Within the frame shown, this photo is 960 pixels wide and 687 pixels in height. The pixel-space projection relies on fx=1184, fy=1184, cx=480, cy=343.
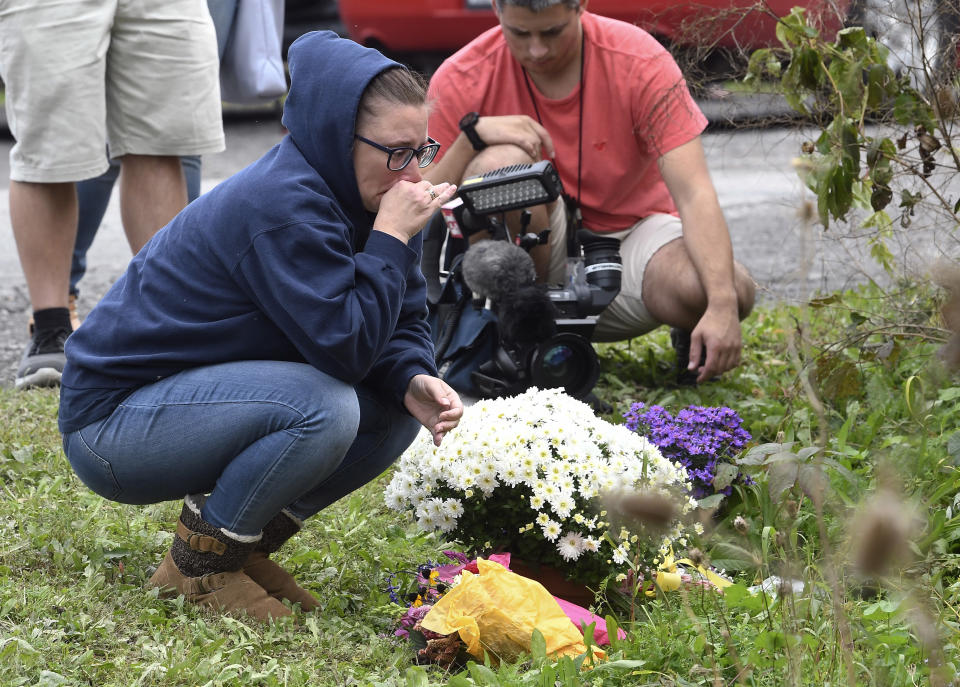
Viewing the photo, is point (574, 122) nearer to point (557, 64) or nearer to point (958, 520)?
point (557, 64)

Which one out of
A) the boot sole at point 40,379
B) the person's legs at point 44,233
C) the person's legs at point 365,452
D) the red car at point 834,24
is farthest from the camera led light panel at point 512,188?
the boot sole at point 40,379

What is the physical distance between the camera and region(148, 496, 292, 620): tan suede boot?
7.11 ft

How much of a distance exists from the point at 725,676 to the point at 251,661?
0.79 metres

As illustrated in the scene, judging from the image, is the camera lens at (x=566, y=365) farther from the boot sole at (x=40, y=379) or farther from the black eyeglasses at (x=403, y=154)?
the boot sole at (x=40, y=379)

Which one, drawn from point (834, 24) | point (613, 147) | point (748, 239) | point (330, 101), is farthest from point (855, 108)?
point (748, 239)

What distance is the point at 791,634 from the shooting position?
1.81m

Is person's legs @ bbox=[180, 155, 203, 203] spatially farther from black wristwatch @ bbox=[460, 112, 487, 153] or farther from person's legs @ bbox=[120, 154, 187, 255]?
black wristwatch @ bbox=[460, 112, 487, 153]

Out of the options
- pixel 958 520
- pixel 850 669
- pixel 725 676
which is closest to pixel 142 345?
pixel 725 676

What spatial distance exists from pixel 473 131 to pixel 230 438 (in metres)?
1.60

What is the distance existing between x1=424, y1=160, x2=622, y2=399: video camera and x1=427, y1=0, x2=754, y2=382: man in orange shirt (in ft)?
0.46

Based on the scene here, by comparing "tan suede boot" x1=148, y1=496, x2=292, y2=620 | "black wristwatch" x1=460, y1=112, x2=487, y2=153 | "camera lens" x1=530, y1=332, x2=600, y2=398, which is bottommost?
"camera lens" x1=530, y1=332, x2=600, y2=398

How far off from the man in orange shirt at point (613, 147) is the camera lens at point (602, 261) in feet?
0.38

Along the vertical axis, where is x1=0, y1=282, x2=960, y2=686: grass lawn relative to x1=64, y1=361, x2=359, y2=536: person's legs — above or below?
below

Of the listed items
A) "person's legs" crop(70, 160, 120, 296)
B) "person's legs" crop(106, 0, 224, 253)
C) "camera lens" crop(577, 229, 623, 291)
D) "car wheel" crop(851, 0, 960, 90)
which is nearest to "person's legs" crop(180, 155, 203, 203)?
"person's legs" crop(70, 160, 120, 296)
